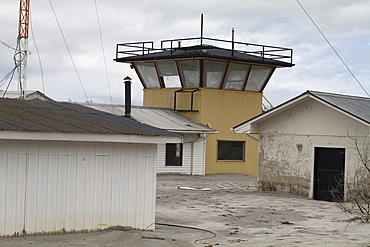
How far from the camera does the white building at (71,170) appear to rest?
11.1 m

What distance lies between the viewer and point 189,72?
33.6 metres

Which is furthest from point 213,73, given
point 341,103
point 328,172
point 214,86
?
point 328,172

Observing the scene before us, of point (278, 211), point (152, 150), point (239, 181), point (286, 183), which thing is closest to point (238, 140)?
point (239, 181)

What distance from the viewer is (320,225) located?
1558cm

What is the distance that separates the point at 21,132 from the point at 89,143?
6.34ft

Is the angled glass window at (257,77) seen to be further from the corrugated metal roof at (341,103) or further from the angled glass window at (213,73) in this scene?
the corrugated metal roof at (341,103)

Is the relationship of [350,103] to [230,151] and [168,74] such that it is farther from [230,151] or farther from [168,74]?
[168,74]

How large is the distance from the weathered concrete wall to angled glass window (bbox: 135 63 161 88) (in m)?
11.5

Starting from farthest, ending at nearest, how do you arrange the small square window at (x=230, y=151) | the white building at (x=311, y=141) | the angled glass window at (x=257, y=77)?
1. the angled glass window at (x=257, y=77)
2. the small square window at (x=230, y=151)
3. the white building at (x=311, y=141)

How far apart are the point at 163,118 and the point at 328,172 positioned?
11.6m

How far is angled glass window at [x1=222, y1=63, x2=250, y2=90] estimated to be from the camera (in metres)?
33.8

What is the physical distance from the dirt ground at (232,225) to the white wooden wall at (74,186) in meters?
0.30

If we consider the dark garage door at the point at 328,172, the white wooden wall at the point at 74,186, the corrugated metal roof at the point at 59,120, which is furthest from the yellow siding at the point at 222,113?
the white wooden wall at the point at 74,186

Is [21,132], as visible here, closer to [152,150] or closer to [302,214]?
[152,150]
